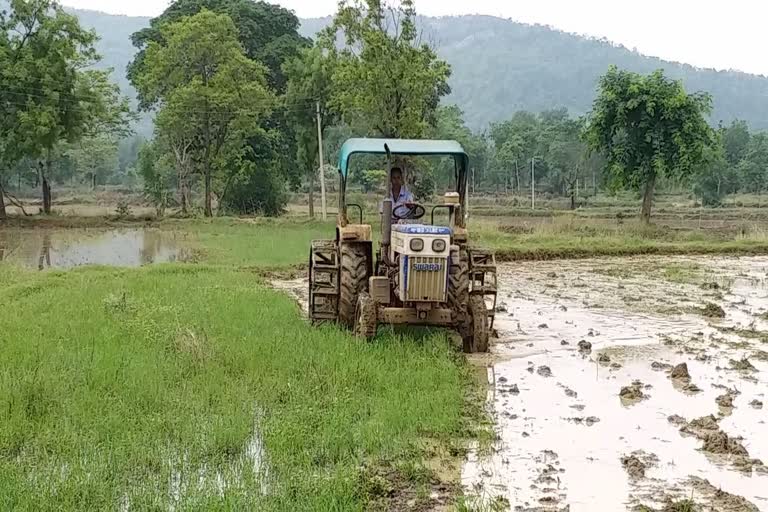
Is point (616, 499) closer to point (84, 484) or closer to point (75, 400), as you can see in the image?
point (84, 484)

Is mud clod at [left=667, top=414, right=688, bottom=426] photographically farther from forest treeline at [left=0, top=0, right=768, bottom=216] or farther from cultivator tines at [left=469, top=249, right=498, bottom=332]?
forest treeline at [left=0, top=0, right=768, bottom=216]

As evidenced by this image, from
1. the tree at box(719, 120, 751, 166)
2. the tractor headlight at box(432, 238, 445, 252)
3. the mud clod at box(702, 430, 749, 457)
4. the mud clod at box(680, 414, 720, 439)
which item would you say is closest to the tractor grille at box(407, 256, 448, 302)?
the tractor headlight at box(432, 238, 445, 252)

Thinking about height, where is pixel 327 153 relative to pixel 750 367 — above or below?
above

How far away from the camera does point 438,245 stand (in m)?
8.96

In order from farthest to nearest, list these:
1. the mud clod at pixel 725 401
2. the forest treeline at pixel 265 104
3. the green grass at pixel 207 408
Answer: the forest treeline at pixel 265 104, the mud clod at pixel 725 401, the green grass at pixel 207 408

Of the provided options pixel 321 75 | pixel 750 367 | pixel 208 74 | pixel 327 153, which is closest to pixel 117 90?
pixel 208 74

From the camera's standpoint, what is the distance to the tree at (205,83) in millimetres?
34562

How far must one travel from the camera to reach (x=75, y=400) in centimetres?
656

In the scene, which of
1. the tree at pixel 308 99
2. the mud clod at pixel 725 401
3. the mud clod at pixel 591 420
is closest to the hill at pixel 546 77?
the tree at pixel 308 99

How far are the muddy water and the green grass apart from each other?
1.96 ft

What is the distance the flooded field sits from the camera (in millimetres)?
5406

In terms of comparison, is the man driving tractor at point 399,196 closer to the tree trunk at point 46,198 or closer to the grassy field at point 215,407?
the grassy field at point 215,407

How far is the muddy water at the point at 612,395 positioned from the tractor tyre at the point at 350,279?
6.08 feet

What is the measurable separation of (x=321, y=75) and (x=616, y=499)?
32307 mm
